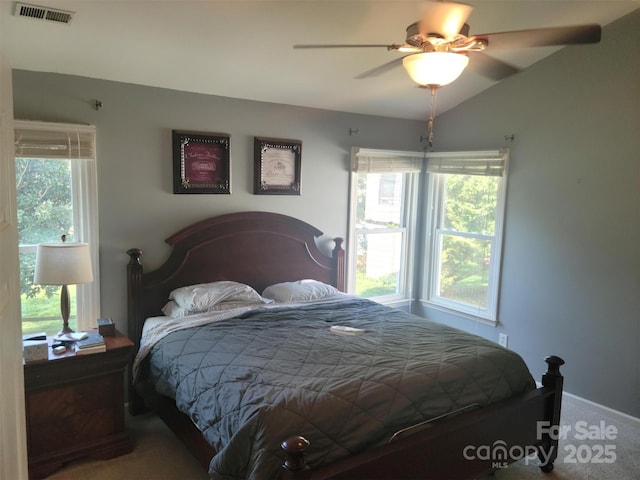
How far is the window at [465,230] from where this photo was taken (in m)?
4.18

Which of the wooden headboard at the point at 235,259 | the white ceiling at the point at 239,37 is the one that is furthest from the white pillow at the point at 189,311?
the white ceiling at the point at 239,37

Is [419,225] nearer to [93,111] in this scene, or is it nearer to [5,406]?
[93,111]

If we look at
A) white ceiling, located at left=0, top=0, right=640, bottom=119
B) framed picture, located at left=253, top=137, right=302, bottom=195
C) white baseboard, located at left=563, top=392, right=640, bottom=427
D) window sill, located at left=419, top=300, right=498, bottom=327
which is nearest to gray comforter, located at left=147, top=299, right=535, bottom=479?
framed picture, located at left=253, top=137, right=302, bottom=195

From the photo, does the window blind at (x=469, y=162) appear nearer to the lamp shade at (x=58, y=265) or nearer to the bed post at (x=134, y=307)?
the bed post at (x=134, y=307)

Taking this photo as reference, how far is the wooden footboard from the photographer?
70.4 inches

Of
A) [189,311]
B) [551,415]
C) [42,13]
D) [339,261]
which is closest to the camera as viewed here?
[42,13]

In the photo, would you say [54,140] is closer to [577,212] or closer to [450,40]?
[450,40]

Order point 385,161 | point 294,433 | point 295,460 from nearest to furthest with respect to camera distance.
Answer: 1. point 295,460
2. point 294,433
3. point 385,161

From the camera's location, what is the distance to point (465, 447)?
2188mm

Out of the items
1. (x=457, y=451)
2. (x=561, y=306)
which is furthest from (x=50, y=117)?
(x=561, y=306)

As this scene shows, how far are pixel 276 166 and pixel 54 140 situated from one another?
1.60 meters

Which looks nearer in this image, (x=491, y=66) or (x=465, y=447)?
(x=465, y=447)

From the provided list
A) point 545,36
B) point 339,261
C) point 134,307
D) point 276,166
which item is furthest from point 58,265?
point 545,36

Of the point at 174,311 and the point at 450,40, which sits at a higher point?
the point at 450,40
